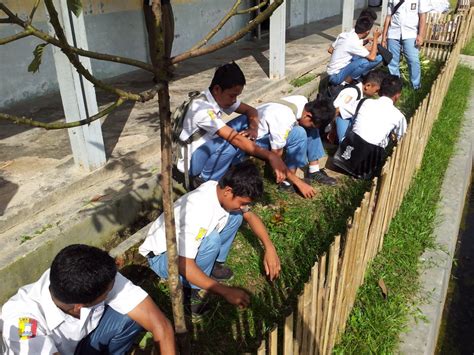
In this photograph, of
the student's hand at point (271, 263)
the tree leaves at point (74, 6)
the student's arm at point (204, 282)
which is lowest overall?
the student's hand at point (271, 263)

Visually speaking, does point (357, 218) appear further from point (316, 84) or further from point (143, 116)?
point (316, 84)

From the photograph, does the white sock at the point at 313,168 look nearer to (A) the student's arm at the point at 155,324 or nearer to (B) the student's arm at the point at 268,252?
(B) the student's arm at the point at 268,252

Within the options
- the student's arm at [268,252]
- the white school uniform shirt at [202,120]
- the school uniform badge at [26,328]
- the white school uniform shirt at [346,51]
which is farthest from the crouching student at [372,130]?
the school uniform badge at [26,328]

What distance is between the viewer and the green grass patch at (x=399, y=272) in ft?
8.17

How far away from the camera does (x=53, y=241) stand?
9.18 feet

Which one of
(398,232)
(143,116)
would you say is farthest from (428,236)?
(143,116)

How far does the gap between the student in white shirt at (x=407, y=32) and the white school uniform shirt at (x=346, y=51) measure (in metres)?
1.05

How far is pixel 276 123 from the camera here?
3680 mm

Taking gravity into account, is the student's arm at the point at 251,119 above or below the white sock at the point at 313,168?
above

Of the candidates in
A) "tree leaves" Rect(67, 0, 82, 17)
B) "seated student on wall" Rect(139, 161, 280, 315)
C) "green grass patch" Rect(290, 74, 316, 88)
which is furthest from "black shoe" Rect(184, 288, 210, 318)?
"green grass patch" Rect(290, 74, 316, 88)

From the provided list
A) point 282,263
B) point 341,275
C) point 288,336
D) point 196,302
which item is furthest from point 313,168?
point 288,336

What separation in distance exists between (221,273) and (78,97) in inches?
67.9

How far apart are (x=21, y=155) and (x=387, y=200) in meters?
3.11

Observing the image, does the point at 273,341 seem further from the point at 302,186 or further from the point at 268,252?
the point at 302,186
